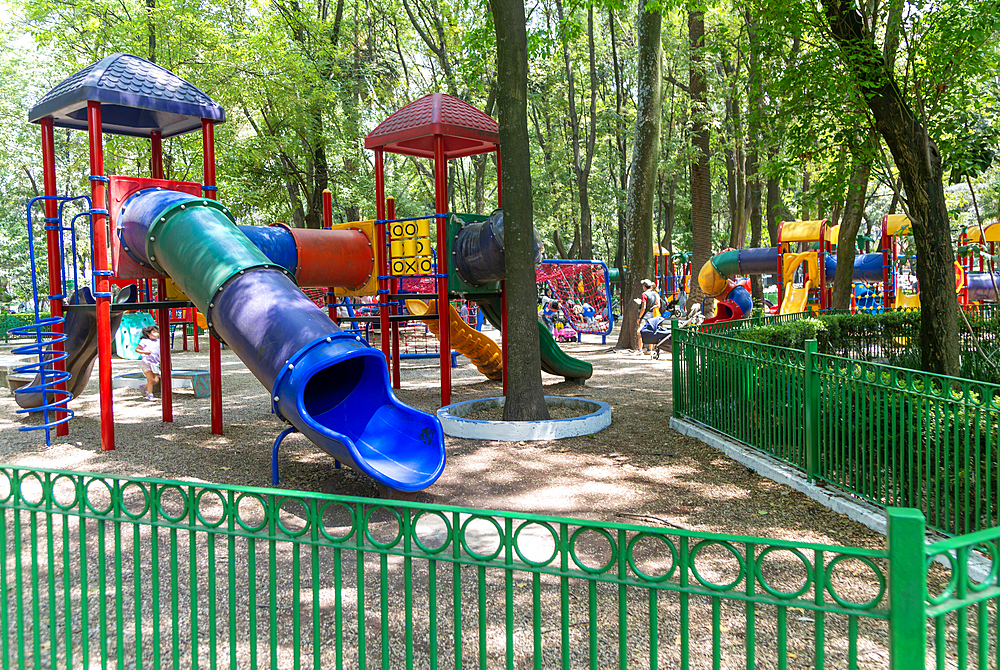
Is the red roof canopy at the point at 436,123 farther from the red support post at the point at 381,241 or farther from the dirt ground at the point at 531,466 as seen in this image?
the dirt ground at the point at 531,466

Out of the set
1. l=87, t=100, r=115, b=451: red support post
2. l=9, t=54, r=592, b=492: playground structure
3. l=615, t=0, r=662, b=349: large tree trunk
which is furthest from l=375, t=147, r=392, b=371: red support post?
l=615, t=0, r=662, b=349: large tree trunk

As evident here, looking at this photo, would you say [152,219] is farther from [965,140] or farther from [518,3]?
[965,140]

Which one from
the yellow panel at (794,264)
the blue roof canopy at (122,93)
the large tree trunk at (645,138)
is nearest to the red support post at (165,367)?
the blue roof canopy at (122,93)

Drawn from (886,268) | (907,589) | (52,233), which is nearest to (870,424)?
(907,589)

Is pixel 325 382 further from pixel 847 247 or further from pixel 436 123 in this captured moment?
pixel 847 247

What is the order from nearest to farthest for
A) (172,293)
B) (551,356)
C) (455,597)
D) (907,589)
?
1. (907,589)
2. (455,597)
3. (172,293)
4. (551,356)

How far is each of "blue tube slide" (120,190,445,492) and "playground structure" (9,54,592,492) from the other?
15mm

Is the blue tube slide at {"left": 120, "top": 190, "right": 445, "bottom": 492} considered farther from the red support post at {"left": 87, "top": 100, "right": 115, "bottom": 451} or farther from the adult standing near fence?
the adult standing near fence

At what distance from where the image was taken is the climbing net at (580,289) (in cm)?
2556

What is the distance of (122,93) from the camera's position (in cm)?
895

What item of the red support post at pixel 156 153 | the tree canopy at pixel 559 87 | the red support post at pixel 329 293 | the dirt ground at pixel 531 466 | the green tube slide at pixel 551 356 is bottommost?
the dirt ground at pixel 531 466

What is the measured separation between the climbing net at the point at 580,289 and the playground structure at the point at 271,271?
11915mm

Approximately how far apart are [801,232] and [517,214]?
49.4 feet

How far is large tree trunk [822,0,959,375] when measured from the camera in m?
8.23
